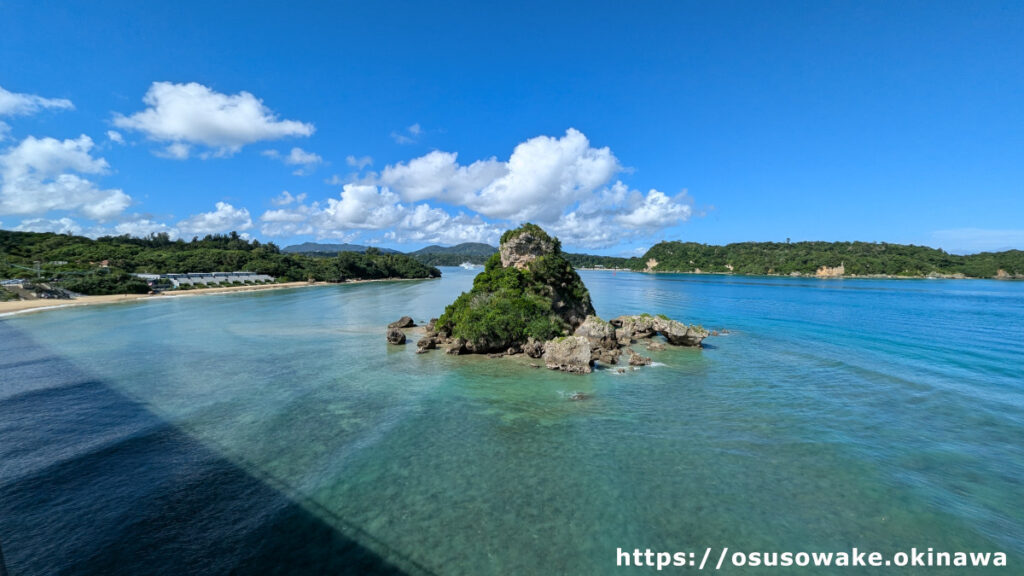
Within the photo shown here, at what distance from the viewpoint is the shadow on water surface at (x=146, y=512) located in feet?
31.0

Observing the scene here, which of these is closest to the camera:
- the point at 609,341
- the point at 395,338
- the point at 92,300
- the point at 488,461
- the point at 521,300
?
the point at 488,461

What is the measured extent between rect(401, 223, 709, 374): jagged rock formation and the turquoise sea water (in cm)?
283

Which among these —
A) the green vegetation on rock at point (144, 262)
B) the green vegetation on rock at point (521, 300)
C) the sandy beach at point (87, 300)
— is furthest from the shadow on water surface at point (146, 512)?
the green vegetation on rock at point (144, 262)

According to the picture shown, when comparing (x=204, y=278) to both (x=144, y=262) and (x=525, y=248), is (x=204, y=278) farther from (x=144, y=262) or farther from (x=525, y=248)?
(x=525, y=248)

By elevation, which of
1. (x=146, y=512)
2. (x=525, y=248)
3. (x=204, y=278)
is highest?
(x=525, y=248)

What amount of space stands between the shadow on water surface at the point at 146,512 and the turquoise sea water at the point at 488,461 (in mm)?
73

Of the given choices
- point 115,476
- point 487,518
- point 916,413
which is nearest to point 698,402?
point 916,413

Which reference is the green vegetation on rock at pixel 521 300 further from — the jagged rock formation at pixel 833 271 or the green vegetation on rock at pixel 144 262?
the jagged rock formation at pixel 833 271

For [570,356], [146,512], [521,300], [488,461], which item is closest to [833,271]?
[521,300]

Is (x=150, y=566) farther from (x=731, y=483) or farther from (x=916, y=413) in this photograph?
(x=916, y=413)

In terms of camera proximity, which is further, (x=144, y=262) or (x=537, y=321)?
(x=144, y=262)

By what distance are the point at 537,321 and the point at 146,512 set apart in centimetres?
2481

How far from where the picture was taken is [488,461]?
14.3 meters

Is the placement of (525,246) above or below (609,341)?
above
